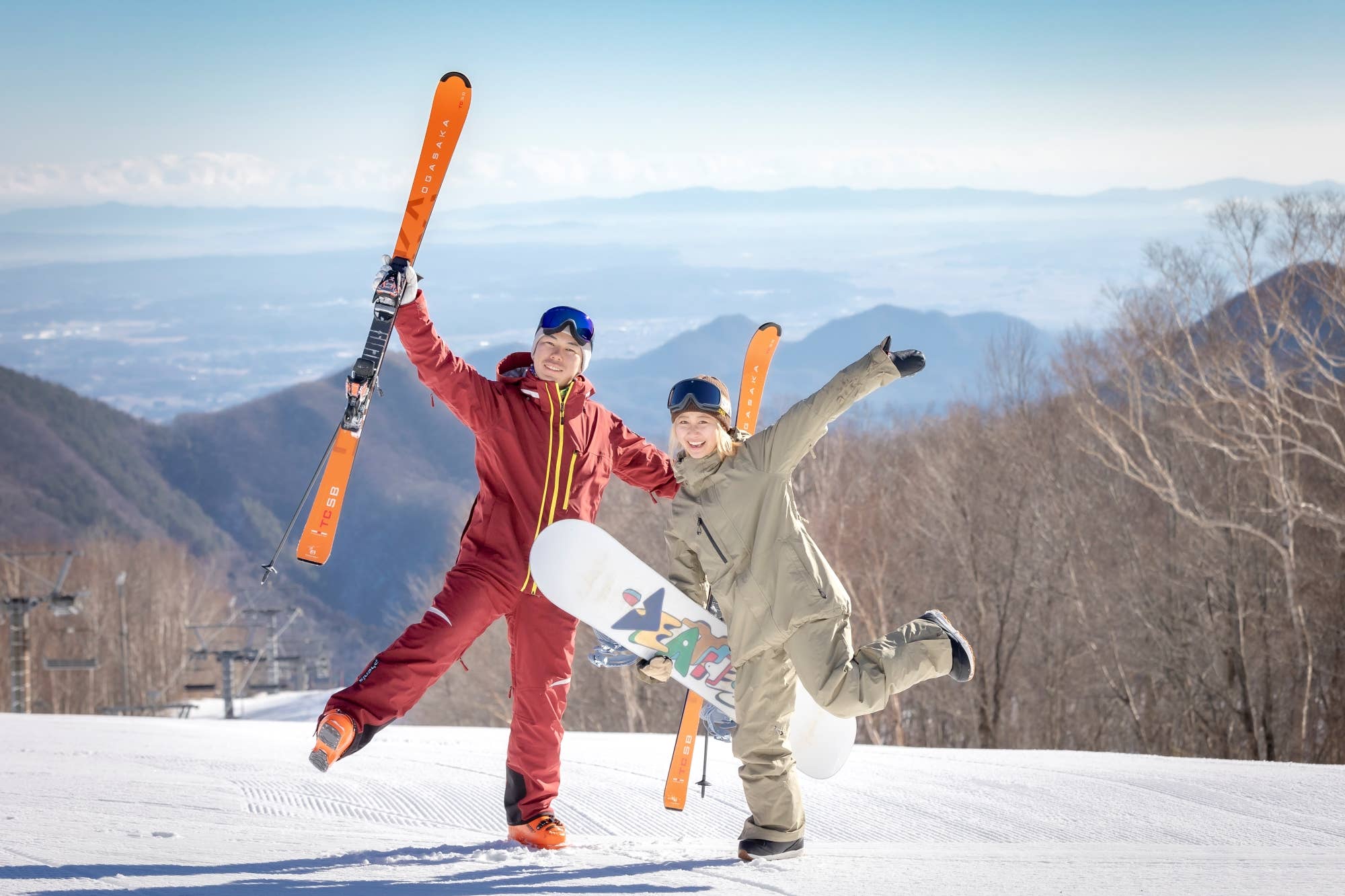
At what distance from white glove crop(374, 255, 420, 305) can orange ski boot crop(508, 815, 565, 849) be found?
1.64 metres

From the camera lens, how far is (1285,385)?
2014 cm

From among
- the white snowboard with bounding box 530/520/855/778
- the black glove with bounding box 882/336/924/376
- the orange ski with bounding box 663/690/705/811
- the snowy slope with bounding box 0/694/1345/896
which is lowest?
the snowy slope with bounding box 0/694/1345/896

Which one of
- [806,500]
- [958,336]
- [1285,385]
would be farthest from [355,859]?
[958,336]

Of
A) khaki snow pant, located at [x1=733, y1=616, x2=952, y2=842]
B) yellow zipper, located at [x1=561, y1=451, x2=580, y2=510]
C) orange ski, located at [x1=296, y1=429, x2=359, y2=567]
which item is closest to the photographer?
Result: khaki snow pant, located at [x1=733, y1=616, x2=952, y2=842]

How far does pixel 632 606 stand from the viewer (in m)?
3.47

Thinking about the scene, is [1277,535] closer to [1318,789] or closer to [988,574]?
[988,574]

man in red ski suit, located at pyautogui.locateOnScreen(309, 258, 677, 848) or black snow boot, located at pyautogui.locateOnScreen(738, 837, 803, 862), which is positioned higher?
man in red ski suit, located at pyautogui.locateOnScreen(309, 258, 677, 848)

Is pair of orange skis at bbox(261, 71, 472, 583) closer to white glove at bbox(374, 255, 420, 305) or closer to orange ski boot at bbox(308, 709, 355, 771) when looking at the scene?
white glove at bbox(374, 255, 420, 305)

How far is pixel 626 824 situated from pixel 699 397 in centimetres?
159

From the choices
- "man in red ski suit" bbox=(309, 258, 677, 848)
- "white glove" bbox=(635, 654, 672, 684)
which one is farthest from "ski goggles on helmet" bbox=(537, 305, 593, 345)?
"white glove" bbox=(635, 654, 672, 684)

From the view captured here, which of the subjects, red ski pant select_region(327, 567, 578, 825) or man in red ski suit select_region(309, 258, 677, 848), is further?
man in red ski suit select_region(309, 258, 677, 848)

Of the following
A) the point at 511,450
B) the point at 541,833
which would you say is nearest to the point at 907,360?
the point at 511,450

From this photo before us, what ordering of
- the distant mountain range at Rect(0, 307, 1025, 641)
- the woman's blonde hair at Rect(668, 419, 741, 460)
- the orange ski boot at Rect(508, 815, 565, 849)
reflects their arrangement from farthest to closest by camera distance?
the distant mountain range at Rect(0, 307, 1025, 641) < the orange ski boot at Rect(508, 815, 565, 849) < the woman's blonde hair at Rect(668, 419, 741, 460)

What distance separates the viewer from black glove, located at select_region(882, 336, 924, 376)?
10.7 ft
